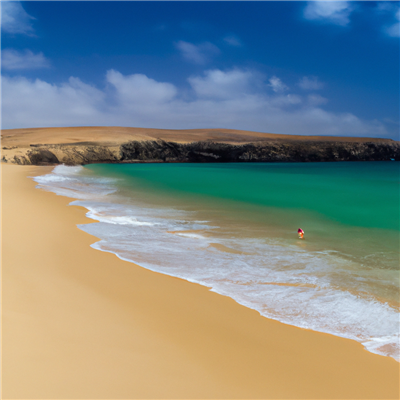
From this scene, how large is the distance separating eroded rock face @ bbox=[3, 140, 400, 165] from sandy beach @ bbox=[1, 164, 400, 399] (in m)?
36.3

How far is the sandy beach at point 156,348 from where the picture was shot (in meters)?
2.11

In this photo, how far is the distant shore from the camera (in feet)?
140

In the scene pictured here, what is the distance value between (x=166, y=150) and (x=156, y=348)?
5459cm

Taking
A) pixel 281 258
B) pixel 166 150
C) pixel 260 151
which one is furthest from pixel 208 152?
pixel 281 258

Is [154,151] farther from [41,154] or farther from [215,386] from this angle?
[215,386]

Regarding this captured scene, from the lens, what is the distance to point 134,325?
2.81 meters

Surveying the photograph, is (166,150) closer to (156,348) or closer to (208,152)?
(208,152)

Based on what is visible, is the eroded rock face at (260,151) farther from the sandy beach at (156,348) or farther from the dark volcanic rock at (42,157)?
the sandy beach at (156,348)

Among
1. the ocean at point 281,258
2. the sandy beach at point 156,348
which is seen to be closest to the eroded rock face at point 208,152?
the ocean at point 281,258

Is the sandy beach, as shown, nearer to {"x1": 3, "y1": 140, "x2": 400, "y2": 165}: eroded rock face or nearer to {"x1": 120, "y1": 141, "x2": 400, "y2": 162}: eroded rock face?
{"x1": 3, "y1": 140, "x2": 400, "y2": 165}: eroded rock face

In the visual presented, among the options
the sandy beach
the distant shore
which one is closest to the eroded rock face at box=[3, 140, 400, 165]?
the distant shore

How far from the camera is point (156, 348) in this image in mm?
2496

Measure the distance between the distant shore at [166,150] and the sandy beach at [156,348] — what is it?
3624 cm

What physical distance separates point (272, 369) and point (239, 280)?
1713 millimetres
